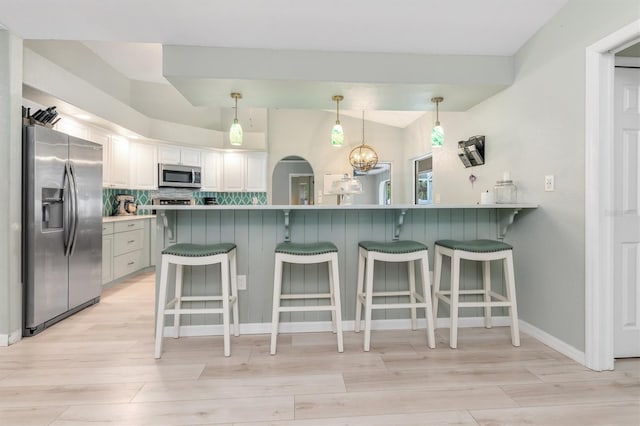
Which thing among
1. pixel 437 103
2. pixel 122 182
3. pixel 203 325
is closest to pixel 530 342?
pixel 437 103

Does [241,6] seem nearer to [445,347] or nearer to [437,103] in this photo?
[437,103]

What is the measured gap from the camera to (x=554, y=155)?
2.28 meters

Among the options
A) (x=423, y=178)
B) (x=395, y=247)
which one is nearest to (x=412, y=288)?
(x=395, y=247)

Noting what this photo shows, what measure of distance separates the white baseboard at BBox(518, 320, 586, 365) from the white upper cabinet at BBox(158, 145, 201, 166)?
4.98m

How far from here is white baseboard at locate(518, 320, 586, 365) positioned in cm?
209

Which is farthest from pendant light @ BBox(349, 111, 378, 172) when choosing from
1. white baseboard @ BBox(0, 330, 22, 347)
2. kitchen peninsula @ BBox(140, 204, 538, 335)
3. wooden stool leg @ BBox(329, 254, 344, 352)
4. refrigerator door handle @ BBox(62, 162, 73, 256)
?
white baseboard @ BBox(0, 330, 22, 347)

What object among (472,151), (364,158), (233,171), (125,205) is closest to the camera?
(472,151)

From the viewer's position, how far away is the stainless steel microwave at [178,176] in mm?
5092

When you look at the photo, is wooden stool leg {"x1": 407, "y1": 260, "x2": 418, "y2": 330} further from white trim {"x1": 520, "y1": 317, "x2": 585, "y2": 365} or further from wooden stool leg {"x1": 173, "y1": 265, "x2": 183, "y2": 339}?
wooden stool leg {"x1": 173, "y1": 265, "x2": 183, "y2": 339}

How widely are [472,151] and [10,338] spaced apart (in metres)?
4.10

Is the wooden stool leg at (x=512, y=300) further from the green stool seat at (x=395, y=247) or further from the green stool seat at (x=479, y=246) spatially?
the green stool seat at (x=395, y=247)

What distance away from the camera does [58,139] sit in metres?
2.74

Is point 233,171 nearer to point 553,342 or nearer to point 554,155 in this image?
point 554,155

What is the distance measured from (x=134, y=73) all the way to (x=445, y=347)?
5499 mm
